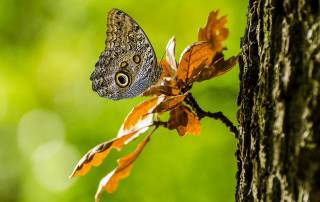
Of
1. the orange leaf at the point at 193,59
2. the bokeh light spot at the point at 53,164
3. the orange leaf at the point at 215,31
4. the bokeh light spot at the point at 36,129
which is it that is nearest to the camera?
the orange leaf at the point at 215,31

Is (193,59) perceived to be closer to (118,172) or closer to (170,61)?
(170,61)

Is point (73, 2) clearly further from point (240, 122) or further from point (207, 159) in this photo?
point (240, 122)

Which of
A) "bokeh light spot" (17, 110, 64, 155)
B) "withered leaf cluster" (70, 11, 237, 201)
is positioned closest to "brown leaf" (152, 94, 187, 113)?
"withered leaf cluster" (70, 11, 237, 201)

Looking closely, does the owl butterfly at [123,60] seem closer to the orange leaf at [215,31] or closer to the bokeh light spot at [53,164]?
the orange leaf at [215,31]

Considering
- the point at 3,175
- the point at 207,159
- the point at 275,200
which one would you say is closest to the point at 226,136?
the point at 207,159

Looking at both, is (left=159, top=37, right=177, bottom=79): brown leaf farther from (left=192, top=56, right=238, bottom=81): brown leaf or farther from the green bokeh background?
the green bokeh background

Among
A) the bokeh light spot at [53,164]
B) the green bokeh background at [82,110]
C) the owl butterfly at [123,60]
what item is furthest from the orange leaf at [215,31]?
the bokeh light spot at [53,164]
